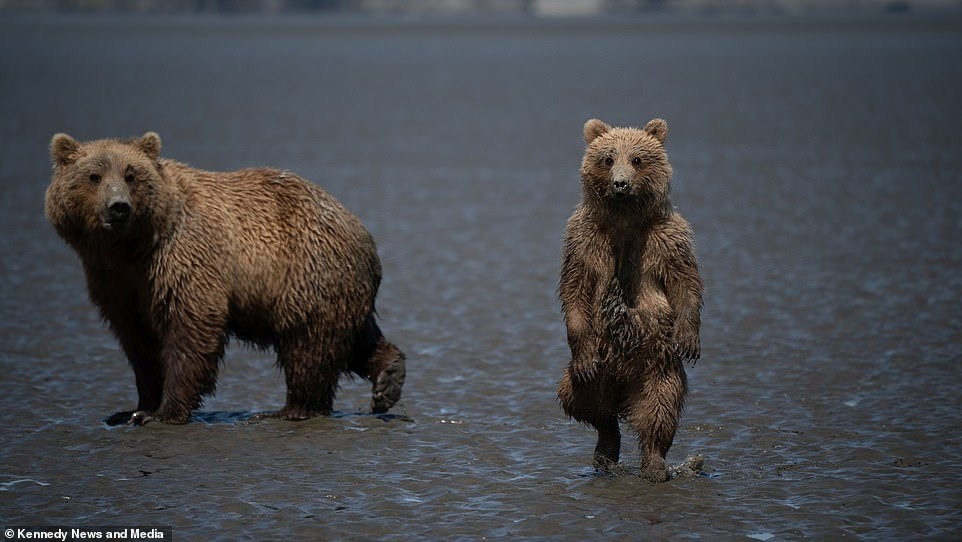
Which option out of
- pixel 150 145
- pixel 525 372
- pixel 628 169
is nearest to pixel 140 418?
pixel 150 145

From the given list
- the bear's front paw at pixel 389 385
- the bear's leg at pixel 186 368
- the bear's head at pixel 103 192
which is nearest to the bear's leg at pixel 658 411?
the bear's front paw at pixel 389 385

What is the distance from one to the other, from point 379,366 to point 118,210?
71.6 inches

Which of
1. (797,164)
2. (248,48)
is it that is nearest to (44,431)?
(797,164)

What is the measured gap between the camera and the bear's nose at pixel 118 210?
8.33 meters

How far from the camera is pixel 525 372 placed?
10258mm

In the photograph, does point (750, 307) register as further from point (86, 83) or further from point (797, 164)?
point (86, 83)

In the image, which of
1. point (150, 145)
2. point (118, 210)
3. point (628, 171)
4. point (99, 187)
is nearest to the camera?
point (628, 171)

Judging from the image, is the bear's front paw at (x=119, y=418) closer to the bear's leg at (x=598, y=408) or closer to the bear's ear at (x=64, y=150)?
the bear's ear at (x=64, y=150)

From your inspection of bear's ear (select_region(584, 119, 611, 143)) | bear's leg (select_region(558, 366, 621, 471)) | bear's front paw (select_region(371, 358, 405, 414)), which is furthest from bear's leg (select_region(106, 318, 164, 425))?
bear's ear (select_region(584, 119, 611, 143))

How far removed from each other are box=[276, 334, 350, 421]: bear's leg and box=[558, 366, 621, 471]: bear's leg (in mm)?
1872

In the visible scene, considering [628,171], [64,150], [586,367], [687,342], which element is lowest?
[586,367]

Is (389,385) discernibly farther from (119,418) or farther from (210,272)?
(119,418)

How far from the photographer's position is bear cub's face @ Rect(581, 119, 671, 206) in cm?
714

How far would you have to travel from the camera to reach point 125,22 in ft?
588
